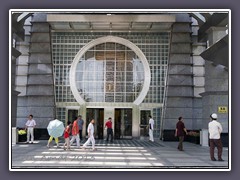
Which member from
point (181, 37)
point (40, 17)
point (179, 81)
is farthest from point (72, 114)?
point (181, 37)

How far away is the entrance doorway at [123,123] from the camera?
24.6 meters

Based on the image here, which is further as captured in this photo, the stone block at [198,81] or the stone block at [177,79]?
the stone block at [198,81]

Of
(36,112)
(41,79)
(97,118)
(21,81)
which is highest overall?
(41,79)

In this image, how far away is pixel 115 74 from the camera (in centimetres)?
2447

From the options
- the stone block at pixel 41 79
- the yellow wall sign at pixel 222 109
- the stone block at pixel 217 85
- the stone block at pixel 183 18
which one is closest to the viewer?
the yellow wall sign at pixel 222 109

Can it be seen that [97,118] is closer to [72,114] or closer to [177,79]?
[72,114]

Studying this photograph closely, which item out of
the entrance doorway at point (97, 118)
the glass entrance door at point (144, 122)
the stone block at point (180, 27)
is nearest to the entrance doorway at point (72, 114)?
the entrance doorway at point (97, 118)

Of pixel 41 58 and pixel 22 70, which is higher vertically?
pixel 41 58

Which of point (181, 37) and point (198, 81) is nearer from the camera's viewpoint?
point (181, 37)

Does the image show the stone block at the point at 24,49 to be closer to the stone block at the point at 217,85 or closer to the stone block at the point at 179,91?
the stone block at the point at 179,91

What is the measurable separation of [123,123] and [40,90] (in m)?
5.85

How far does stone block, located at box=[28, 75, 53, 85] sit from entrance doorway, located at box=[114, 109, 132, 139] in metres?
4.80

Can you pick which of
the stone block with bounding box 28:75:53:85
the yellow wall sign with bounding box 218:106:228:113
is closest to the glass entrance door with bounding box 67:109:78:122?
the stone block with bounding box 28:75:53:85
